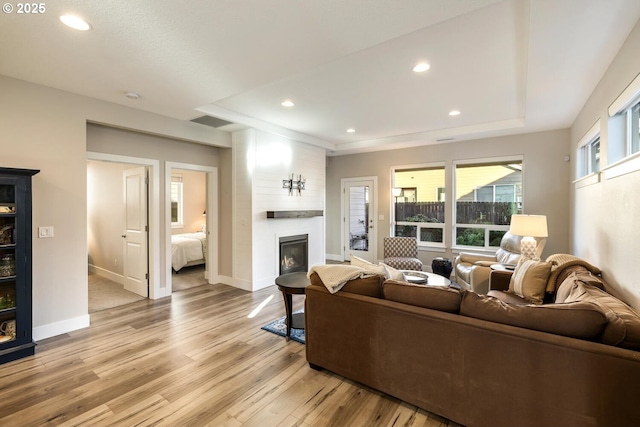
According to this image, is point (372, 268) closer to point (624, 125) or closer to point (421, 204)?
point (624, 125)

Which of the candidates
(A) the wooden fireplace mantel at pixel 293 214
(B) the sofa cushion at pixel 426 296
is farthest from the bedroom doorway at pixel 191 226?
(B) the sofa cushion at pixel 426 296

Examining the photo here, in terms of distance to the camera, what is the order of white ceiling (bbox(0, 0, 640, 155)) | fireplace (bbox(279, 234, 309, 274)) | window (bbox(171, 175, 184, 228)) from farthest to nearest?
window (bbox(171, 175, 184, 228))
fireplace (bbox(279, 234, 309, 274))
white ceiling (bbox(0, 0, 640, 155))

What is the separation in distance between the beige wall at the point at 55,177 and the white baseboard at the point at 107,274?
76.8 inches

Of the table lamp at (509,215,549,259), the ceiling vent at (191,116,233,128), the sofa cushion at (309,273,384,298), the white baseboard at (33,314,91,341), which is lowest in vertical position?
the white baseboard at (33,314,91,341)

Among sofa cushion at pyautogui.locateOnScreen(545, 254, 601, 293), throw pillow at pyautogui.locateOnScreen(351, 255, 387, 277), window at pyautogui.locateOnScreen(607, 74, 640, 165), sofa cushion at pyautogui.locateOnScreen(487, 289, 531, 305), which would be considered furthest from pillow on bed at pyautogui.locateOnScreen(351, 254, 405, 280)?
→ window at pyautogui.locateOnScreen(607, 74, 640, 165)

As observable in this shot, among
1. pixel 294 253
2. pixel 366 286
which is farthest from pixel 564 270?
pixel 294 253

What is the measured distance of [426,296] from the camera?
204cm

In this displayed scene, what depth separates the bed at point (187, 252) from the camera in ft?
20.0

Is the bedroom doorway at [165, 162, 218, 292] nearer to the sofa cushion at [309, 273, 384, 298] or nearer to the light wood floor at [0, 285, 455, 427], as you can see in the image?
the light wood floor at [0, 285, 455, 427]

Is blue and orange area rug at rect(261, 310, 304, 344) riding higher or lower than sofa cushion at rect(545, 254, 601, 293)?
lower

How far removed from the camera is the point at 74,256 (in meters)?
3.40

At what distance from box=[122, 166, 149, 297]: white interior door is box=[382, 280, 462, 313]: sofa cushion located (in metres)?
4.01

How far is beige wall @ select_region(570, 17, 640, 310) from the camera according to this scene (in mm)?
2100

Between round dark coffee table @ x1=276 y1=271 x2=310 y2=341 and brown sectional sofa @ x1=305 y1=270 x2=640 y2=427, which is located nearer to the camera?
brown sectional sofa @ x1=305 y1=270 x2=640 y2=427
